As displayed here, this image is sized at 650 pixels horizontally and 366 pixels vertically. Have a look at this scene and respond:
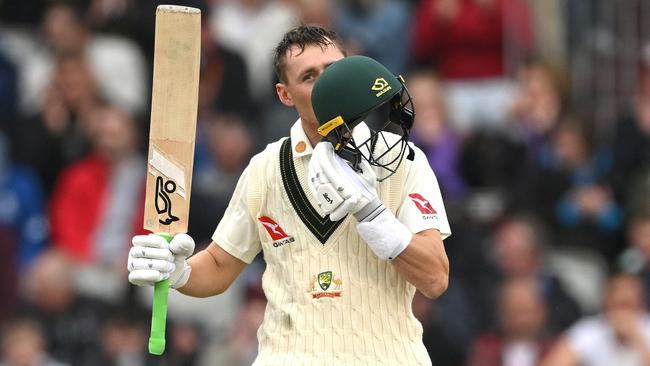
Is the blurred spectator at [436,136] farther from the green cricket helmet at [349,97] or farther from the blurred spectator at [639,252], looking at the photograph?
the green cricket helmet at [349,97]

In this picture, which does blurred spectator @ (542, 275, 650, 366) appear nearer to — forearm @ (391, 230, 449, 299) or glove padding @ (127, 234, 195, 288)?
forearm @ (391, 230, 449, 299)

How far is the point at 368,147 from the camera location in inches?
220

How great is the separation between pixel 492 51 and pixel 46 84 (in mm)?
3447

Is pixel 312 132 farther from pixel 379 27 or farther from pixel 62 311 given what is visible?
pixel 379 27

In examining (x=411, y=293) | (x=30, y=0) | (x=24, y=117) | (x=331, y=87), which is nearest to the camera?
(x=331, y=87)

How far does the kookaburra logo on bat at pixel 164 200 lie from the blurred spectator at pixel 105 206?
494 centimetres

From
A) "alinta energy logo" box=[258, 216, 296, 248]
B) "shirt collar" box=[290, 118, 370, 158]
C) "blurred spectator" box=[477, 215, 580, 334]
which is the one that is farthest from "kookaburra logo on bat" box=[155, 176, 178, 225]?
"blurred spectator" box=[477, 215, 580, 334]

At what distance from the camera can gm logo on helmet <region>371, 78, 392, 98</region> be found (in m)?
5.33

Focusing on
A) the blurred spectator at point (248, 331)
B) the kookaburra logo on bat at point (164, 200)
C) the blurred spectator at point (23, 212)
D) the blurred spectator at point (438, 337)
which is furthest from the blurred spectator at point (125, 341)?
the kookaburra logo on bat at point (164, 200)

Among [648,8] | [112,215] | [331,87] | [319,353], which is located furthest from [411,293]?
[648,8]

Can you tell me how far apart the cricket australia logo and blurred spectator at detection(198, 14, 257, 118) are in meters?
5.92

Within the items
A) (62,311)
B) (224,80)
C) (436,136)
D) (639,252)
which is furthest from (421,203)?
(224,80)

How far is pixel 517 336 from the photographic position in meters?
9.64

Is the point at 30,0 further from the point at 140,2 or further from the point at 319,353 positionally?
the point at 319,353
